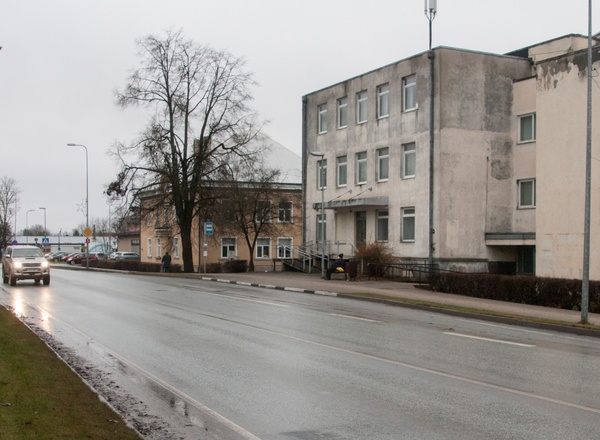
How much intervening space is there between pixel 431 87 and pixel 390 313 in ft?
60.0

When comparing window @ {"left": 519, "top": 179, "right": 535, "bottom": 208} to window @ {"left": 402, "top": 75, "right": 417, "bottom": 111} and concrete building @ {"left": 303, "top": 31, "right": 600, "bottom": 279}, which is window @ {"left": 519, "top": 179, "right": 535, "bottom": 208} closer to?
concrete building @ {"left": 303, "top": 31, "right": 600, "bottom": 279}

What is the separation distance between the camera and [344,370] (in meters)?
10.6

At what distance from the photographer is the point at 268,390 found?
9.16 meters

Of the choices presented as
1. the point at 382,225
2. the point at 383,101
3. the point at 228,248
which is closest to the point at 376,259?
the point at 382,225

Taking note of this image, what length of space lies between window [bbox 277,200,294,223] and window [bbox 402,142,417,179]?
58.8 ft

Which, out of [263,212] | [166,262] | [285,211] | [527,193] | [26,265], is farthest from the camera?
[285,211]

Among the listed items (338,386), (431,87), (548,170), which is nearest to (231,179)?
(431,87)

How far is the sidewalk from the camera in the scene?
18.7 metres

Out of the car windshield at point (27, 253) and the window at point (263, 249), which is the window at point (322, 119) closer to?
the car windshield at point (27, 253)

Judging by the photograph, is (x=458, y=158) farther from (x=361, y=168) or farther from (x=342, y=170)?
(x=342, y=170)

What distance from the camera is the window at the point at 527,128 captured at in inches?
1439

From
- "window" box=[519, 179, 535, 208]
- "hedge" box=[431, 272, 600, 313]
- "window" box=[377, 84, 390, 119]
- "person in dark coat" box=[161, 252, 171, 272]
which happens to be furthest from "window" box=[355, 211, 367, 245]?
"person in dark coat" box=[161, 252, 171, 272]

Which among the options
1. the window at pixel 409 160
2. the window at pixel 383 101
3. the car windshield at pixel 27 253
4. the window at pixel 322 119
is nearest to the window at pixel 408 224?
the window at pixel 409 160

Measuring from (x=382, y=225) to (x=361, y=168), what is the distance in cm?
400
